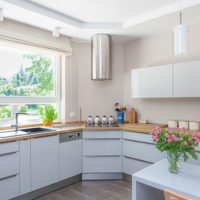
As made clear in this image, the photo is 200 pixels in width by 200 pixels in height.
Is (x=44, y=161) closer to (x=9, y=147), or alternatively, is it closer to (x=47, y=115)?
(x=9, y=147)

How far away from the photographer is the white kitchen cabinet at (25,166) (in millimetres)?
2365

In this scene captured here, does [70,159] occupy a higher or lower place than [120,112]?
lower

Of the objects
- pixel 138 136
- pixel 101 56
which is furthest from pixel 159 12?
pixel 138 136

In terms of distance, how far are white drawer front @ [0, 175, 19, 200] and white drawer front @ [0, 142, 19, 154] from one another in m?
0.32

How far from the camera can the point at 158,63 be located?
3311 mm

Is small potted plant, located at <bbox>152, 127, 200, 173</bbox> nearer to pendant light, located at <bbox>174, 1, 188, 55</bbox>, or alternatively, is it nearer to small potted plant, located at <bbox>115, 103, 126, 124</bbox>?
pendant light, located at <bbox>174, 1, 188, 55</bbox>

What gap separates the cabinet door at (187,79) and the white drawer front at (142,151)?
0.84 meters

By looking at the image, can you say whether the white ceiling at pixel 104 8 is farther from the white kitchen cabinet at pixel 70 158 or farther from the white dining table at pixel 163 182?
the white dining table at pixel 163 182

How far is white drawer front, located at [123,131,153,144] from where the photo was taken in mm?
2776

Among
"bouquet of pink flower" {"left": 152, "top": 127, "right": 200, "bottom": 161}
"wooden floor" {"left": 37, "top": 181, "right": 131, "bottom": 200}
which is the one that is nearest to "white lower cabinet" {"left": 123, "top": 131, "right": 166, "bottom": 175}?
"wooden floor" {"left": 37, "top": 181, "right": 131, "bottom": 200}

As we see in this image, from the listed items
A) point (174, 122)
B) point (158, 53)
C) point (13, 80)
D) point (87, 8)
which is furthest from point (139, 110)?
point (13, 80)

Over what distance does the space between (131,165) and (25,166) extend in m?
1.54

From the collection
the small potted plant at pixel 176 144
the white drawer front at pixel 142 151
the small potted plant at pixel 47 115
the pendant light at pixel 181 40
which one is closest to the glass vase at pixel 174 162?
the small potted plant at pixel 176 144

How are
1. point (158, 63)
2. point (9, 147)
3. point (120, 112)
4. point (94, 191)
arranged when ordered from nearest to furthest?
point (9, 147)
point (94, 191)
point (158, 63)
point (120, 112)
